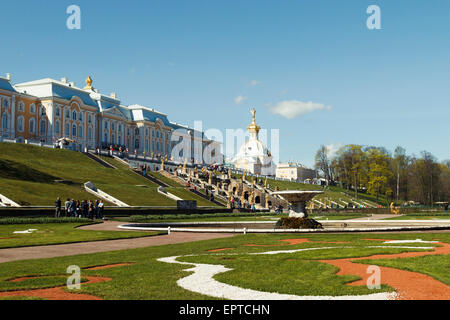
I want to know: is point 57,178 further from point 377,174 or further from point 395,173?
point 395,173

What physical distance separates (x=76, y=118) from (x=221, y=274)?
265ft

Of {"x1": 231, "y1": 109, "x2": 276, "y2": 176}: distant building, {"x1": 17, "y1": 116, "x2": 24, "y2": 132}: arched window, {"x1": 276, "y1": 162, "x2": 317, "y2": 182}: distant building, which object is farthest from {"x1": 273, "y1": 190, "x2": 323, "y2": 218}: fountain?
{"x1": 276, "y1": 162, "x2": 317, "y2": 182}: distant building

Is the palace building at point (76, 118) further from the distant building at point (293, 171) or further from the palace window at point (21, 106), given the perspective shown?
the distant building at point (293, 171)

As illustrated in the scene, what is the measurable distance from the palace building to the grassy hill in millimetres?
9047

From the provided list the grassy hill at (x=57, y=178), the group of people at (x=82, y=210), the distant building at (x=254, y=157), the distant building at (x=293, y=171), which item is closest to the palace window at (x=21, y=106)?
the grassy hill at (x=57, y=178)

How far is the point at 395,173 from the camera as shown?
104 m

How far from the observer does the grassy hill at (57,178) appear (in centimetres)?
3916

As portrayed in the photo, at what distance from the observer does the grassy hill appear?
39156 millimetres

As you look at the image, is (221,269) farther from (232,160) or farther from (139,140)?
(232,160)

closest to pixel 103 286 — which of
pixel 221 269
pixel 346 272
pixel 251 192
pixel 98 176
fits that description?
pixel 221 269

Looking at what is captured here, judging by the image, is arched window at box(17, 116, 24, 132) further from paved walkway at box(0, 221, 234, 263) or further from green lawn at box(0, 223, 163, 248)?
paved walkway at box(0, 221, 234, 263)
